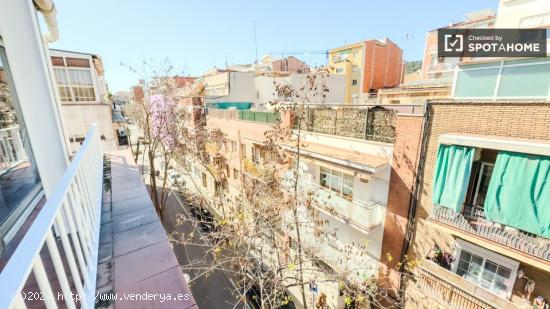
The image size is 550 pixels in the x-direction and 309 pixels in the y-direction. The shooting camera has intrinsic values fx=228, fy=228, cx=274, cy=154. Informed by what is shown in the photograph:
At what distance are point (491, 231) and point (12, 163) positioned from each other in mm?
10488

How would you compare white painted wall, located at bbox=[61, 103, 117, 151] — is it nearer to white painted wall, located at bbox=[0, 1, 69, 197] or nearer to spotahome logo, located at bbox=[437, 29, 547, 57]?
white painted wall, located at bbox=[0, 1, 69, 197]

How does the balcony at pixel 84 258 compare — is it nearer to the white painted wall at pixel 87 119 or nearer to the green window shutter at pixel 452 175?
the green window shutter at pixel 452 175

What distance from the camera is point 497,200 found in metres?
5.99

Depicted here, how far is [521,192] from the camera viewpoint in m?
5.60

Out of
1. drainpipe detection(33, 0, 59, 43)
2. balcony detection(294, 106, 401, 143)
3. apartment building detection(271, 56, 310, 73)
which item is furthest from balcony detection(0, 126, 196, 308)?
apartment building detection(271, 56, 310, 73)

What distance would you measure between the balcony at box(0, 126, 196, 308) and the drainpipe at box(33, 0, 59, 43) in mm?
1866

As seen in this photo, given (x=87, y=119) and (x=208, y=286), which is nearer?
(x=208, y=286)

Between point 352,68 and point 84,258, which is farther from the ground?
point 352,68

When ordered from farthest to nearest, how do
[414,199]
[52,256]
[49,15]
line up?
[414,199] → [49,15] → [52,256]

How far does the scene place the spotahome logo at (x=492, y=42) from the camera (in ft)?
19.3

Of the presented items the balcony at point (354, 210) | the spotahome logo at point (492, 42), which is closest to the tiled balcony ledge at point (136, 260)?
the balcony at point (354, 210)

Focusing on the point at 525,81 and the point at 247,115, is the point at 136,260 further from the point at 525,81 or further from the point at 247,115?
the point at 247,115

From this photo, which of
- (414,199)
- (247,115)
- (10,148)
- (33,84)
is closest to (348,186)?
(414,199)

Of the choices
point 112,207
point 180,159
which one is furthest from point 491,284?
point 180,159
